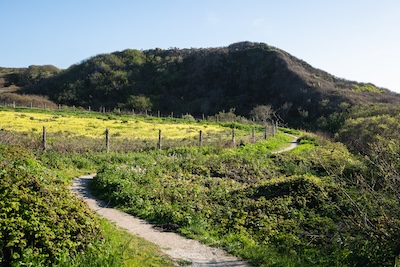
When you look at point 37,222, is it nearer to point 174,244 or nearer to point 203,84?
point 174,244

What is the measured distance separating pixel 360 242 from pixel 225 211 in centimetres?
482

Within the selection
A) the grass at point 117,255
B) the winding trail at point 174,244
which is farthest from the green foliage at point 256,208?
the grass at point 117,255

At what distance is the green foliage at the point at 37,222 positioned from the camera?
576cm

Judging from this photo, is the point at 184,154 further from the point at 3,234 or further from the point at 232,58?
the point at 232,58

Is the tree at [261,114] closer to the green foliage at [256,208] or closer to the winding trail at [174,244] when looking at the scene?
the green foliage at [256,208]

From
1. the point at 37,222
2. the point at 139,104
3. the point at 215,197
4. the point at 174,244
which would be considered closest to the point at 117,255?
the point at 37,222

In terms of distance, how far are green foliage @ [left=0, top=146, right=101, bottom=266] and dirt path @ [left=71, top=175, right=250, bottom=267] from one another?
6.33ft

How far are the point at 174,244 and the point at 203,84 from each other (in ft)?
284

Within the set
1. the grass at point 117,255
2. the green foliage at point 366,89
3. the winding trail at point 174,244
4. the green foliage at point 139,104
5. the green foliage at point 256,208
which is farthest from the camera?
the green foliage at point 139,104

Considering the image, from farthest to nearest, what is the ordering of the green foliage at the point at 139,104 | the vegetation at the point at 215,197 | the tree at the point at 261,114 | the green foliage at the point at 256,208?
1. the green foliage at the point at 139,104
2. the tree at the point at 261,114
3. the green foliage at the point at 256,208
4. the vegetation at the point at 215,197

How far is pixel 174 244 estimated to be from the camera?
344 inches

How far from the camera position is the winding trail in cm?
774

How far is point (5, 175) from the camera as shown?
731 cm

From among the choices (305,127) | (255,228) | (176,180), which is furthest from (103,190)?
(305,127)
